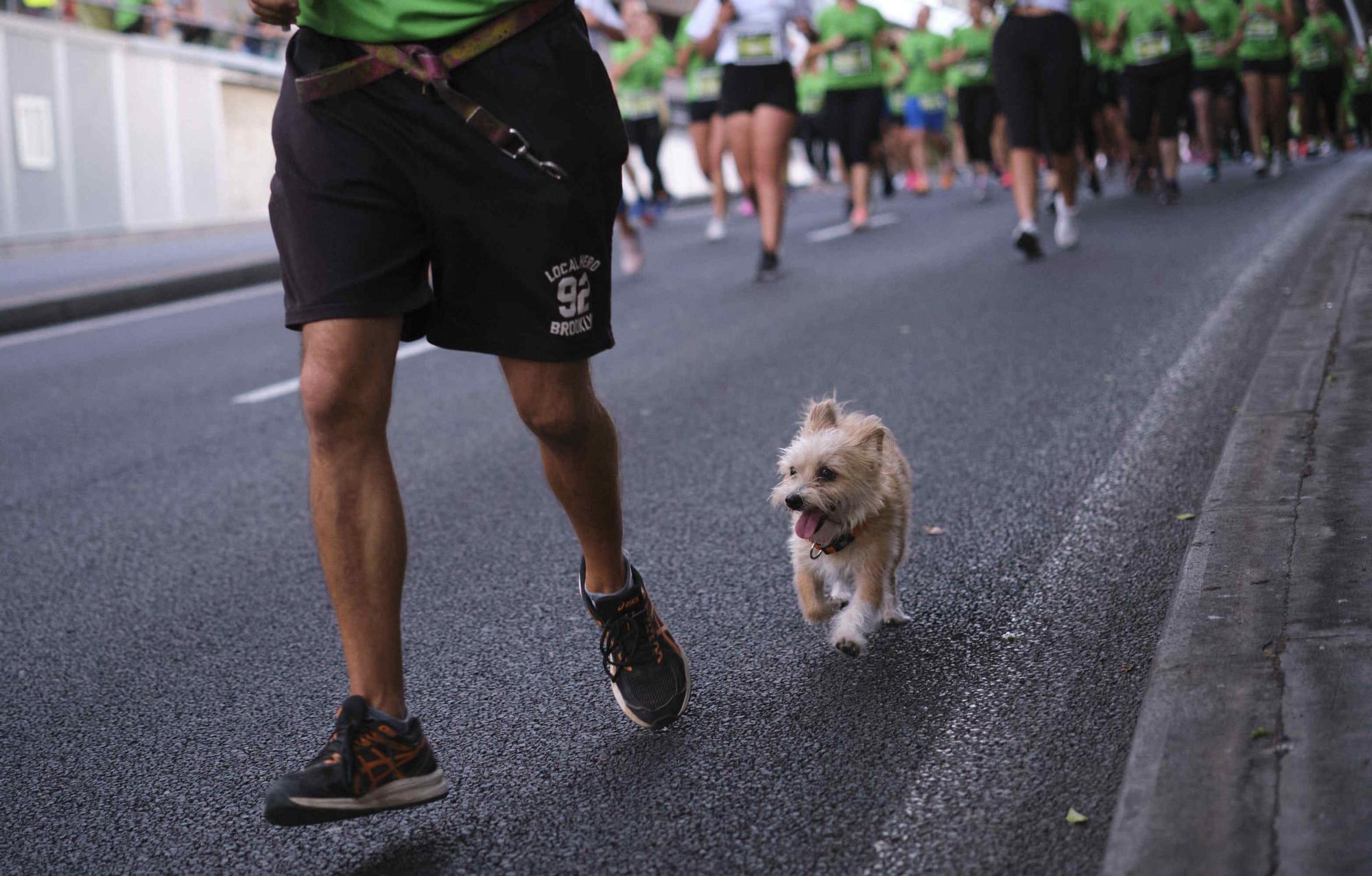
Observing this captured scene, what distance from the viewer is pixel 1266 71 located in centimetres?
1903

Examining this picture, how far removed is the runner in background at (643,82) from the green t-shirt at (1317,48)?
856 centimetres

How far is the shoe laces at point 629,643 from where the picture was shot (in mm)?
2896

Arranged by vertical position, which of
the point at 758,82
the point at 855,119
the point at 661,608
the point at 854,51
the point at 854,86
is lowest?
the point at 661,608

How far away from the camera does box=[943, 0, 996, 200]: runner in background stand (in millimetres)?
17844

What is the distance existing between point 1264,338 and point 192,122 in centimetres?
1859

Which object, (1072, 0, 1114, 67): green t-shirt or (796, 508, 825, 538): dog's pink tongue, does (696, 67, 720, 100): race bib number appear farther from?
(796, 508, 825, 538): dog's pink tongue

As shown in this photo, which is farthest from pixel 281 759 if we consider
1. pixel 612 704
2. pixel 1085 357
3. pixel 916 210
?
pixel 916 210

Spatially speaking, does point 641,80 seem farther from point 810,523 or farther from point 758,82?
point 810,523

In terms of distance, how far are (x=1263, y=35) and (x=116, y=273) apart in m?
13.3

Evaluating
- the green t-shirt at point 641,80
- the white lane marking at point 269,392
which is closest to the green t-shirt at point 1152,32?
the green t-shirt at point 641,80

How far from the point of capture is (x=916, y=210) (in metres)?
16.8

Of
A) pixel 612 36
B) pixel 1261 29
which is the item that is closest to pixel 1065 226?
pixel 612 36

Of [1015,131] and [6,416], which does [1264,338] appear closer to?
[1015,131]

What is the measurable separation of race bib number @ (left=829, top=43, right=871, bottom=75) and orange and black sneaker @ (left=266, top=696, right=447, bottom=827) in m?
13.4
